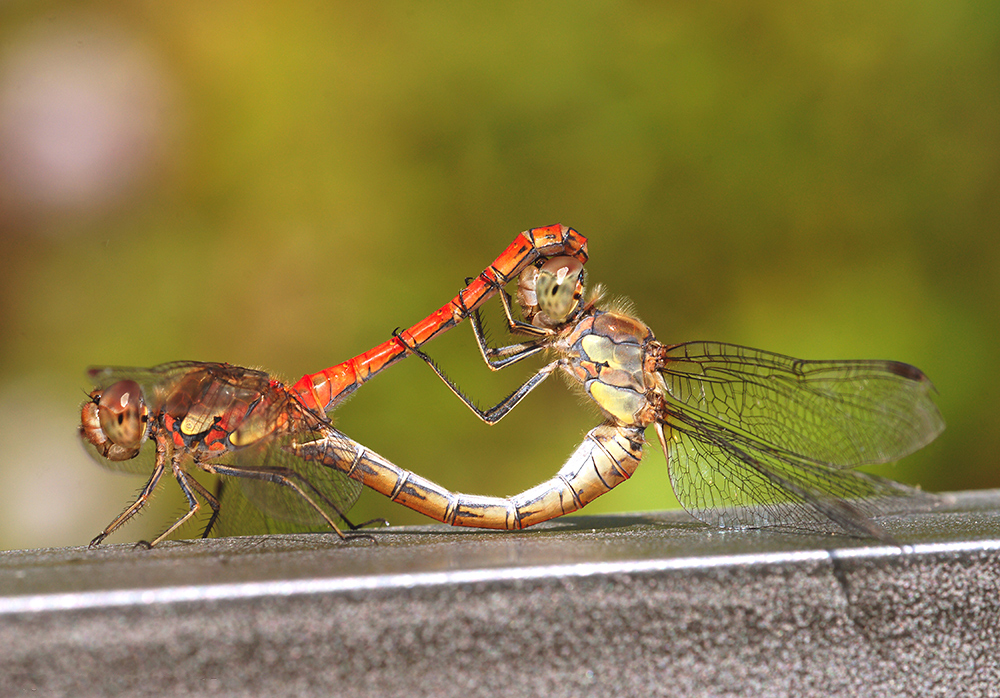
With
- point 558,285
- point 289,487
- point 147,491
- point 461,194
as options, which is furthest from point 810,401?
point 461,194

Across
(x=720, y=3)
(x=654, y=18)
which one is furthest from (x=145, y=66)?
(x=720, y=3)

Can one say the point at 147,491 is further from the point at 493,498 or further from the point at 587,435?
the point at 587,435

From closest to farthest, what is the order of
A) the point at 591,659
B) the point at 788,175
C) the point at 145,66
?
the point at 591,659, the point at 145,66, the point at 788,175

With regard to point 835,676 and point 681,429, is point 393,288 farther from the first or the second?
point 835,676

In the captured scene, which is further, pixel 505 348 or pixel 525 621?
pixel 505 348

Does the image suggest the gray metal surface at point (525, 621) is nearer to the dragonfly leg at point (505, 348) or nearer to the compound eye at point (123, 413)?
the compound eye at point (123, 413)

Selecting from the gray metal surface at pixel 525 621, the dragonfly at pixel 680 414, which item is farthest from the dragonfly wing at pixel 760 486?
the gray metal surface at pixel 525 621

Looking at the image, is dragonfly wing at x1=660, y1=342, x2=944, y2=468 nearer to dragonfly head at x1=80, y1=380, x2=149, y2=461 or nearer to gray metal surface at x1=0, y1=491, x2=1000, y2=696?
gray metal surface at x1=0, y1=491, x2=1000, y2=696
